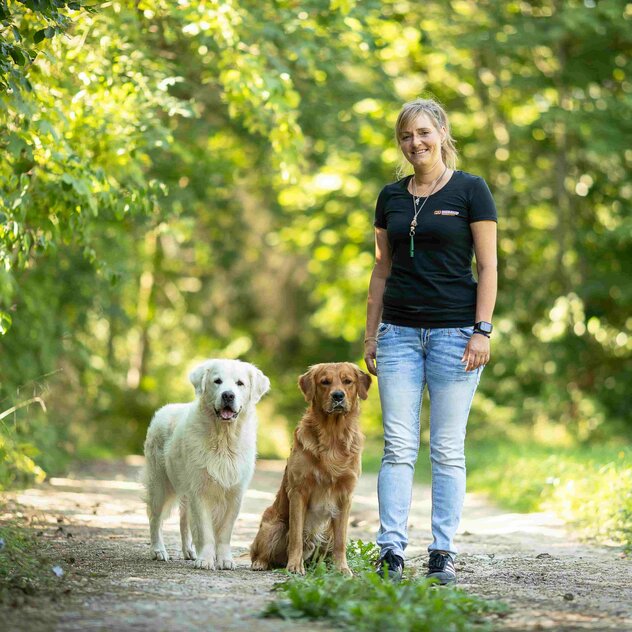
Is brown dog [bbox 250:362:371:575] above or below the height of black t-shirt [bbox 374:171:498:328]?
below

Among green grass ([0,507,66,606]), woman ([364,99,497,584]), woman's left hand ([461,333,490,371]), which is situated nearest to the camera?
green grass ([0,507,66,606])

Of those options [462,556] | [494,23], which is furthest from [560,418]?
[462,556]

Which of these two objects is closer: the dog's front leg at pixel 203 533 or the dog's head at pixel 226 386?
the dog's front leg at pixel 203 533

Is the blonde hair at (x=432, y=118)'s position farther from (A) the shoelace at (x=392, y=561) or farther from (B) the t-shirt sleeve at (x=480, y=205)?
(A) the shoelace at (x=392, y=561)

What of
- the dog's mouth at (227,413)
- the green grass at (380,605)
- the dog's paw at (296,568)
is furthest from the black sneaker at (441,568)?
the dog's mouth at (227,413)

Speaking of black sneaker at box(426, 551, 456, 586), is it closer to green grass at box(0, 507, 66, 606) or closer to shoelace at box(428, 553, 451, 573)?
shoelace at box(428, 553, 451, 573)

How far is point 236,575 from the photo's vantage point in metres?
5.79

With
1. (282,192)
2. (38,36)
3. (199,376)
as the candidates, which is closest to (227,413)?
(199,376)

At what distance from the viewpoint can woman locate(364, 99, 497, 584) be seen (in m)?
5.46

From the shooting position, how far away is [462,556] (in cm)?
683

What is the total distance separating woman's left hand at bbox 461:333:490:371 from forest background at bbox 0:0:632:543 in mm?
2720

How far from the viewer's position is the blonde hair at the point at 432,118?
561 centimetres

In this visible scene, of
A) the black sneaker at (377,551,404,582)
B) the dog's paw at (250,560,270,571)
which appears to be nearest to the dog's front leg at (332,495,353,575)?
the black sneaker at (377,551,404,582)

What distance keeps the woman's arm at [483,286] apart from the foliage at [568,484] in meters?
2.52
